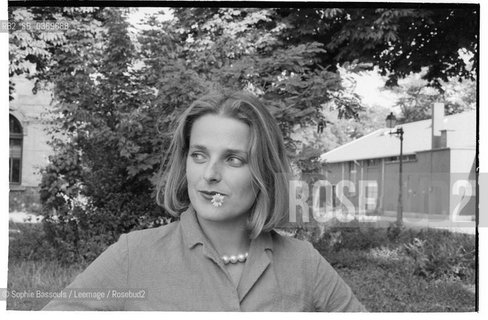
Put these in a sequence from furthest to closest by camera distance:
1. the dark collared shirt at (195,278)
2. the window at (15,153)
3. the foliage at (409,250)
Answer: the foliage at (409,250) < the window at (15,153) < the dark collared shirt at (195,278)

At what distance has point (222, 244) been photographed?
1.11 m

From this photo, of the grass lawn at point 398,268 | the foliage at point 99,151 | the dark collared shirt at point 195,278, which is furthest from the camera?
the foliage at point 99,151

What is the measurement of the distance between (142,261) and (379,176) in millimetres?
1723

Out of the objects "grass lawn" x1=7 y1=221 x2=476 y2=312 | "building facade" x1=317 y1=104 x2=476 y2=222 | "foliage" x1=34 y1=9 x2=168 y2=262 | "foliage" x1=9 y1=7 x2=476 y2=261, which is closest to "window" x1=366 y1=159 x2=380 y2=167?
"building facade" x1=317 y1=104 x2=476 y2=222

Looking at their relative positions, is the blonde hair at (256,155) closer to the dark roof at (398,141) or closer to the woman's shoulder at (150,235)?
the woman's shoulder at (150,235)

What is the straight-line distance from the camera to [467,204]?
7.92 ft

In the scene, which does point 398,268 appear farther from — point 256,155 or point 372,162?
point 256,155

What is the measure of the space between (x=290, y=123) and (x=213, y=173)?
1764 mm

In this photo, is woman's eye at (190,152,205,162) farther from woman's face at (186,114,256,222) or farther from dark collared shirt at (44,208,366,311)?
dark collared shirt at (44,208,366,311)

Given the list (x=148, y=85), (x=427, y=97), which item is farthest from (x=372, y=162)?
(x=148, y=85)

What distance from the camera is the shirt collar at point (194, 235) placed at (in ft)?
3.49

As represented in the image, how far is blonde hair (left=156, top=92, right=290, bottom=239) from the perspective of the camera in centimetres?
108

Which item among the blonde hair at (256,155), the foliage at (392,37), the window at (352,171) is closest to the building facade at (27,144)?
the foliage at (392,37)

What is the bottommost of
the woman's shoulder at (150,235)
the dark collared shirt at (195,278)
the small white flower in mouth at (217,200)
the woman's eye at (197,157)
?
the dark collared shirt at (195,278)
